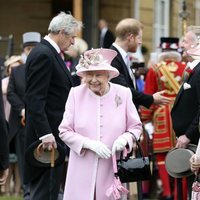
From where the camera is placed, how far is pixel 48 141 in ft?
27.5

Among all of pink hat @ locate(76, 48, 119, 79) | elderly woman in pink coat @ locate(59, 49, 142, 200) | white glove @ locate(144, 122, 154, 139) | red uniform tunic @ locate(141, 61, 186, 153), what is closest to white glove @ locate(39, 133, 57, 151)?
elderly woman in pink coat @ locate(59, 49, 142, 200)

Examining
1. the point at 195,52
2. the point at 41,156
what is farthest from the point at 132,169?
the point at 195,52

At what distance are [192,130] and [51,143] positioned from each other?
1.32m

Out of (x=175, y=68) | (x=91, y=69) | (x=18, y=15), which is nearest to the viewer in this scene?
(x=91, y=69)

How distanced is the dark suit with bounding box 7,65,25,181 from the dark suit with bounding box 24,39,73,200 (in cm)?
295

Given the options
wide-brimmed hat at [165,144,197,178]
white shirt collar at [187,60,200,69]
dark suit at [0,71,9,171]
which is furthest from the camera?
white shirt collar at [187,60,200,69]

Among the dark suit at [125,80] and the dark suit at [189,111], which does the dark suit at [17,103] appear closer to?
the dark suit at [125,80]

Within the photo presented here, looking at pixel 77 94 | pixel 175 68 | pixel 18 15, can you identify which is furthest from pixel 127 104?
pixel 18 15

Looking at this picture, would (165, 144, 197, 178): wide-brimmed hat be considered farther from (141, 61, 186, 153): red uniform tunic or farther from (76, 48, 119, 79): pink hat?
(141, 61, 186, 153): red uniform tunic

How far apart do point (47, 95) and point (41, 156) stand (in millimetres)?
567

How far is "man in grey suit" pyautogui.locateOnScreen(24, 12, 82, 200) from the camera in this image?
8.44 meters

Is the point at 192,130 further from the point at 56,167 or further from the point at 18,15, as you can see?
the point at 18,15

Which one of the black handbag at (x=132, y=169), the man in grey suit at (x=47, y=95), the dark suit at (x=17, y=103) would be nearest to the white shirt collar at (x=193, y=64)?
the man in grey suit at (x=47, y=95)

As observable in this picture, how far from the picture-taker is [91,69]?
760cm
